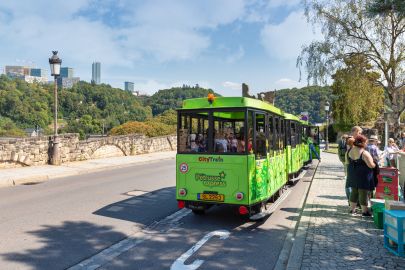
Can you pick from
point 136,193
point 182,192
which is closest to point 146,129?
point 136,193

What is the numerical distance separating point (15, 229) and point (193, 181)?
3544mm

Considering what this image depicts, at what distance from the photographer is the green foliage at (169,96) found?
4676 inches

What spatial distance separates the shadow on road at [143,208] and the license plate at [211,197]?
1.17 meters

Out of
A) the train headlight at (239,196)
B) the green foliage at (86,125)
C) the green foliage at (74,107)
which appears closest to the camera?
the train headlight at (239,196)

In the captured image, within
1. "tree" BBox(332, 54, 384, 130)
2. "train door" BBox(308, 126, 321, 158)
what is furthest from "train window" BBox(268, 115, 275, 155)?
"train door" BBox(308, 126, 321, 158)

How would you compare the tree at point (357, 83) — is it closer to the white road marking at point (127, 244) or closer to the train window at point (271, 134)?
the train window at point (271, 134)

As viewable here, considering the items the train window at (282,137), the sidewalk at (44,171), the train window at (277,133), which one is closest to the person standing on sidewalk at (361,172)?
the train window at (277,133)

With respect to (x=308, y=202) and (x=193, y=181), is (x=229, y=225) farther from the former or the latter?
(x=308, y=202)

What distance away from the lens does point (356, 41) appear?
17.5 meters

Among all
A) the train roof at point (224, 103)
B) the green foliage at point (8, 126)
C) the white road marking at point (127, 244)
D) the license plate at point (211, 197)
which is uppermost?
the green foliage at point (8, 126)

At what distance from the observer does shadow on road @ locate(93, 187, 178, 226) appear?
26.6 ft

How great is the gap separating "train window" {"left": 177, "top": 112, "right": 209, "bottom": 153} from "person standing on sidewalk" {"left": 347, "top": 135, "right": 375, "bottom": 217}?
327 cm

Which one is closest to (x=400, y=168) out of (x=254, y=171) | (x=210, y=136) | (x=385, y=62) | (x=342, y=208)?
(x=342, y=208)

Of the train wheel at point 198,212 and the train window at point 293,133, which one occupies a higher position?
the train window at point 293,133
